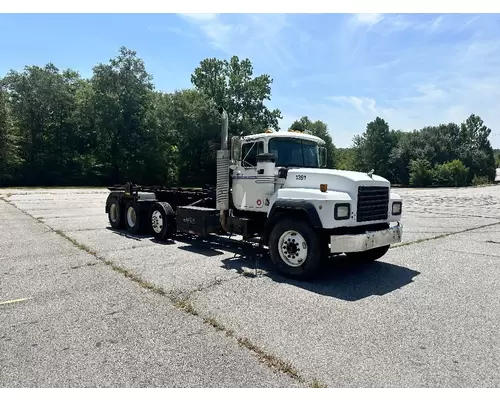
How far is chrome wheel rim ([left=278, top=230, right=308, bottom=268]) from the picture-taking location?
248 inches

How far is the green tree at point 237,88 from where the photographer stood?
57.0m

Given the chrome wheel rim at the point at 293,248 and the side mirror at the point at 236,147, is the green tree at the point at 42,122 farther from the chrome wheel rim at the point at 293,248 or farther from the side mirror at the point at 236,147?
the chrome wheel rim at the point at 293,248

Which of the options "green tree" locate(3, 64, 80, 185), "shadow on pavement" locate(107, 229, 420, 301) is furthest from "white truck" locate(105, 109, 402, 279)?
"green tree" locate(3, 64, 80, 185)

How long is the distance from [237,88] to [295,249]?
54.1 metres

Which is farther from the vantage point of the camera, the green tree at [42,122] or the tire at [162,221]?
the green tree at [42,122]

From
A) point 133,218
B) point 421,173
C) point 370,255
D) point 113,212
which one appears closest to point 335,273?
point 370,255

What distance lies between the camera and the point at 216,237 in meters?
10.3

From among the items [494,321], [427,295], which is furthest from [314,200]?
[494,321]

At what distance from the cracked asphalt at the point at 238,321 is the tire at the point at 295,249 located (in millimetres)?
253

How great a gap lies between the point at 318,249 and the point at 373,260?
7.59 ft

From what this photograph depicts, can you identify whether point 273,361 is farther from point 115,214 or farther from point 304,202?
point 115,214

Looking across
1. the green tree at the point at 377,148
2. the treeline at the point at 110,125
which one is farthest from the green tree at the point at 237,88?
the green tree at the point at 377,148

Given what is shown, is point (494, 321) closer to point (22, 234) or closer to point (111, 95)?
point (22, 234)

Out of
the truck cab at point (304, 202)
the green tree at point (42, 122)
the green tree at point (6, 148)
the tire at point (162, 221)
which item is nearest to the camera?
the truck cab at point (304, 202)
